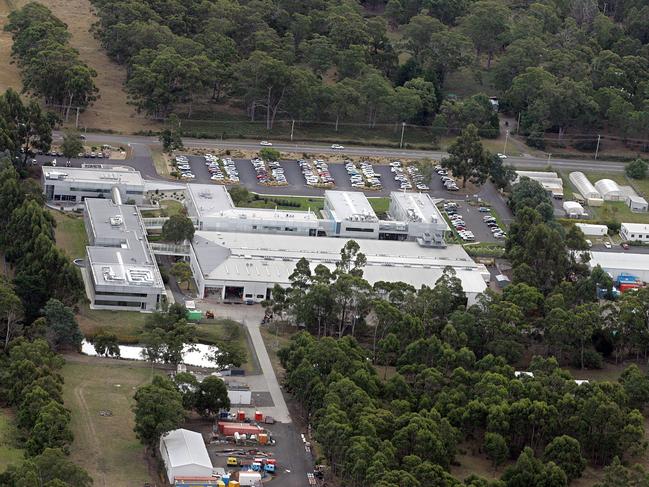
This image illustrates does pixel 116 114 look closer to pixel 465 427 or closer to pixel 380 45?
pixel 380 45

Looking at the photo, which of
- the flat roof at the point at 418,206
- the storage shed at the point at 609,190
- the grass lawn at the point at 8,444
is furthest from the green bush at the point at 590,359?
the grass lawn at the point at 8,444

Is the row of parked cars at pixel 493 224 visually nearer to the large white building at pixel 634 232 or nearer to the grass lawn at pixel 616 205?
the grass lawn at pixel 616 205

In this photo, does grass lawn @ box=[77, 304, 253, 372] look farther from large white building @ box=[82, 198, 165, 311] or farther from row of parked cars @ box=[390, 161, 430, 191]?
row of parked cars @ box=[390, 161, 430, 191]

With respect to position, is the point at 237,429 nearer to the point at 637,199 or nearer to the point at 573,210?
the point at 573,210

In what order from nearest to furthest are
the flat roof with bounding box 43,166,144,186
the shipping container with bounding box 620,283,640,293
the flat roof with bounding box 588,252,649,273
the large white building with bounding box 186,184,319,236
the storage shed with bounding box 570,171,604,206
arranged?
the shipping container with bounding box 620,283,640,293 → the flat roof with bounding box 588,252,649,273 → the large white building with bounding box 186,184,319,236 → the flat roof with bounding box 43,166,144,186 → the storage shed with bounding box 570,171,604,206

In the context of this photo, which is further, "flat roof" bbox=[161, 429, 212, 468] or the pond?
the pond

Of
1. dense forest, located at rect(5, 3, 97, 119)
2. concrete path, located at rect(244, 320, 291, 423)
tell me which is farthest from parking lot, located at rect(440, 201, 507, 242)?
dense forest, located at rect(5, 3, 97, 119)

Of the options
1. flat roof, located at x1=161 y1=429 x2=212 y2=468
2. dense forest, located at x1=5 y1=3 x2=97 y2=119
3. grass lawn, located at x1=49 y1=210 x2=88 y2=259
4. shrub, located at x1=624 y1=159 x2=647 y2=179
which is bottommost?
flat roof, located at x1=161 y1=429 x2=212 y2=468

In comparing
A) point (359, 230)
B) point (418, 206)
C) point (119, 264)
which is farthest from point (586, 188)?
point (119, 264)

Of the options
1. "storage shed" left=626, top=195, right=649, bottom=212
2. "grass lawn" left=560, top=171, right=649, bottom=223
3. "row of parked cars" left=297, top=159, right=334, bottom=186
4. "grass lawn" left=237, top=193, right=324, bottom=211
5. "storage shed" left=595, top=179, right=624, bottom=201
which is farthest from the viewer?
"storage shed" left=595, top=179, right=624, bottom=201
